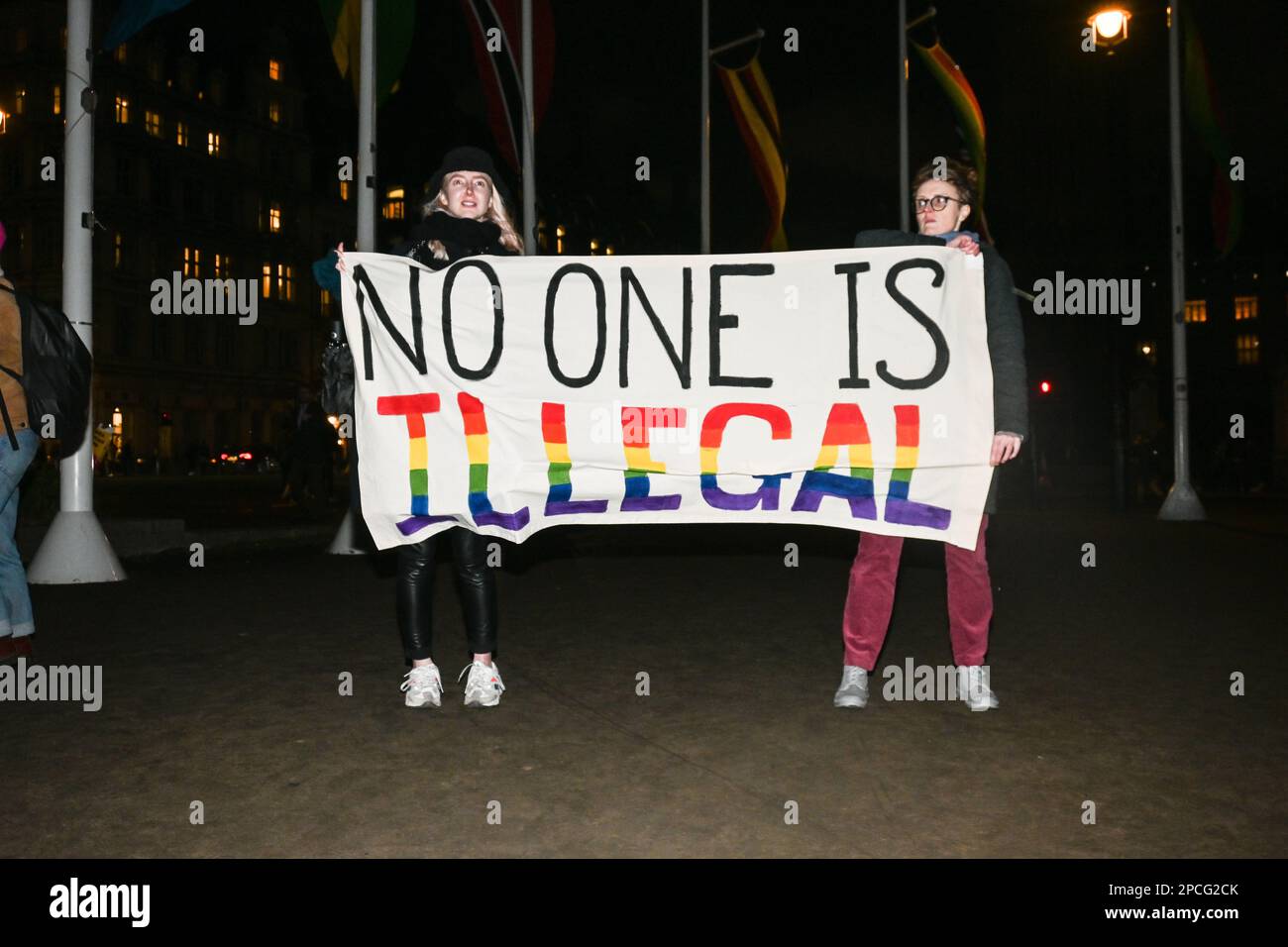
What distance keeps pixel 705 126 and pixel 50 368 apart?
63.4 ft

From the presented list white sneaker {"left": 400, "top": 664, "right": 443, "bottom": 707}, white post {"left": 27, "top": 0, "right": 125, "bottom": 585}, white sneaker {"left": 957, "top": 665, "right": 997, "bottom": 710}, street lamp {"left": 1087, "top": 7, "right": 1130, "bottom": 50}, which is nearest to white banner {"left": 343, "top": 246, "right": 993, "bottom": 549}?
white sneaker {"left": 400, "top": 664, "right": 443, "bottom": 707}

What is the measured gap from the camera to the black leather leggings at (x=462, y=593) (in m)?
5.32

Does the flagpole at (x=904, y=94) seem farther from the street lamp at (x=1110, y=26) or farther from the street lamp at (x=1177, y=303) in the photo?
the street lamp at (x=1110, y=26)

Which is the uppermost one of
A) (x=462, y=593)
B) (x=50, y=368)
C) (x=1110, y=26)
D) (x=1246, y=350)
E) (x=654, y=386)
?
(x=1246, y=350)

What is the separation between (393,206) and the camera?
7650 cm

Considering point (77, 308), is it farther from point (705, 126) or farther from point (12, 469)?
point (705, 126)

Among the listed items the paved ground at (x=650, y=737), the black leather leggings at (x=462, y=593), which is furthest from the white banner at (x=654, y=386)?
the paved ground at (x=650, y=737)

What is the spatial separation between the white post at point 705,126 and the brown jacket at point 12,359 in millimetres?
17847

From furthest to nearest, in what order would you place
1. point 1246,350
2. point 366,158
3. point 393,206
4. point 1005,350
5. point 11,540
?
point 393,206
point 1246,350
point 366,158
point 11,540
point 1005,350

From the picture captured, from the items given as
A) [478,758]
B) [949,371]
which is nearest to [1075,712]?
[949,371]

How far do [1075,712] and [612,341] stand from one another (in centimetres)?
258

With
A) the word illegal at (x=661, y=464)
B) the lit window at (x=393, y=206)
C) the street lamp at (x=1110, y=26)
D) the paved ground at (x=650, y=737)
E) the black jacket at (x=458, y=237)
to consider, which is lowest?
the paved ground at (x=650, y=737)

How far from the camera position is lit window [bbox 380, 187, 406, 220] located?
7450 centimetres

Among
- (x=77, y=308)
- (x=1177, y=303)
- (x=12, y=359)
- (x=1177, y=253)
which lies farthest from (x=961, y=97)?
(x=12, y=359)
